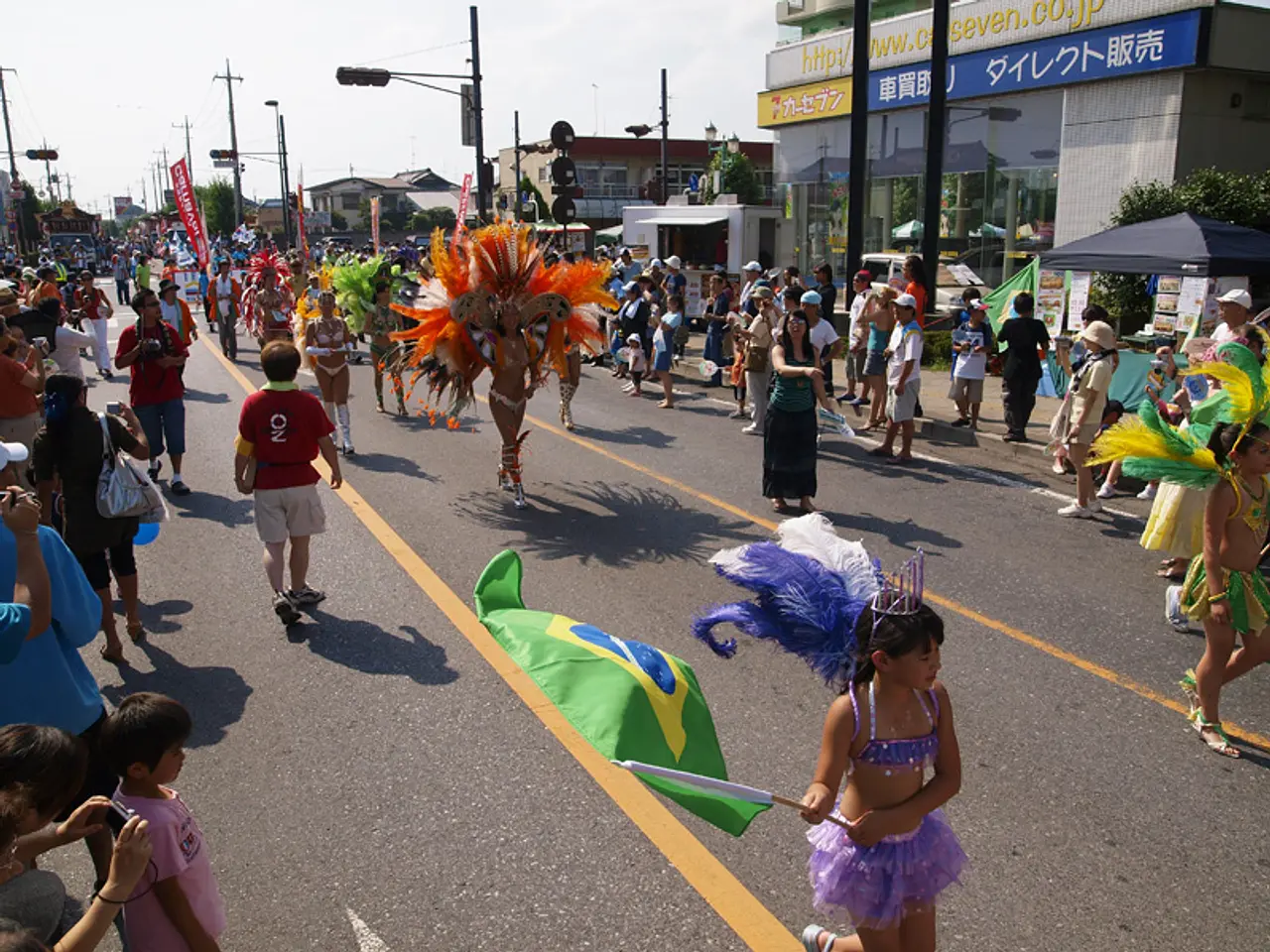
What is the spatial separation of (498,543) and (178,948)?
5.24 meters

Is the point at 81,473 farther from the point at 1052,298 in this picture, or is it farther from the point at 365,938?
the point at 1052,298

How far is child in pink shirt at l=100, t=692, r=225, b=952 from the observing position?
9.05ft

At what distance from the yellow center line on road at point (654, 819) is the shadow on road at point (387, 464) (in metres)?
3.66

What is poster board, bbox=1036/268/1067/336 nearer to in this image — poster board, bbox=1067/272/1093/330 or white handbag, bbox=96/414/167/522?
poster board, bbox=1067/272/1093/330

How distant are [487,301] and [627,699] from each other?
6735 mm

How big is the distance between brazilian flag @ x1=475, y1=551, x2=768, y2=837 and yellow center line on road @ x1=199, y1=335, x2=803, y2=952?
2.78 feet

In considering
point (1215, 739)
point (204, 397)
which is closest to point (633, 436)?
point (204, 397)

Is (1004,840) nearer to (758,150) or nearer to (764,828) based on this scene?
(764,828)

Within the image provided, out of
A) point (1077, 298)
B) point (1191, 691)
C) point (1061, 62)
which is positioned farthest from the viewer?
point (1061, 62)

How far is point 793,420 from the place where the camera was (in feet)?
28.1

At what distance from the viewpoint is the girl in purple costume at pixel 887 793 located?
2.90 m

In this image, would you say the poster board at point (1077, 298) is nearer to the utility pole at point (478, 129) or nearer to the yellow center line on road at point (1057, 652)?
the yellow center line on road at point (1057, 652)

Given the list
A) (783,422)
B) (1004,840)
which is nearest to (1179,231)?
(783,422)

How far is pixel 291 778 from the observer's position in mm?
4539
